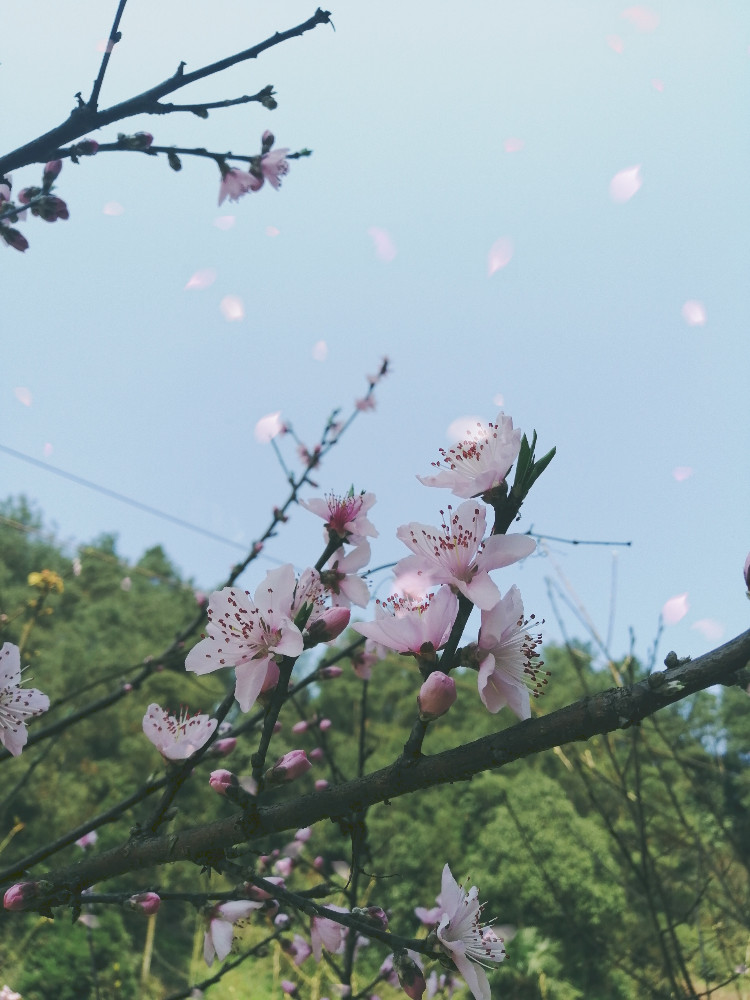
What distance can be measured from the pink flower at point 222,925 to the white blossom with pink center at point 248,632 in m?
0.33

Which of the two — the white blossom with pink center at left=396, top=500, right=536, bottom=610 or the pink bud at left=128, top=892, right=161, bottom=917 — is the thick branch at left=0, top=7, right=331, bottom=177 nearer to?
the white blossom with pink center at left=396, top=500, right=536, bottom=610

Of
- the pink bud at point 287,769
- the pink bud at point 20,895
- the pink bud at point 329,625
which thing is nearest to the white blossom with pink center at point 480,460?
the pink bud at point 329,625

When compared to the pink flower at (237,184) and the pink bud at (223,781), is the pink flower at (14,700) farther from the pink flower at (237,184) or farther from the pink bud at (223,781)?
the pink flower at (237,184)

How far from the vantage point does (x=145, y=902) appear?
2.37 feet

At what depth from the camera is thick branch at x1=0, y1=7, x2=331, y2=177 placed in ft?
2.72

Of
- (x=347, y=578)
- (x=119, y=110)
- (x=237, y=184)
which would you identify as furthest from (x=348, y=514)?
(x=237, y=184)

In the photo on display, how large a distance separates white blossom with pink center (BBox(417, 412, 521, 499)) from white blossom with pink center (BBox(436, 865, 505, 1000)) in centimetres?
34

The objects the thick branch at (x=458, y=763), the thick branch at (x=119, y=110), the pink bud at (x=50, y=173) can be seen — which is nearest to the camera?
the thick branch at (x=458, y=763)

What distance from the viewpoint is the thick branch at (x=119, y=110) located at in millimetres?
828

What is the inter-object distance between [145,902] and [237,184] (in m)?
1.16

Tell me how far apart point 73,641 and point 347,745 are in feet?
12.8

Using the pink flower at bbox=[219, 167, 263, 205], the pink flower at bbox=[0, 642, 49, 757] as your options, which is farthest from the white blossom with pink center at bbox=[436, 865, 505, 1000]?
the pink flower at bbox=[219, 167, 263, 205]

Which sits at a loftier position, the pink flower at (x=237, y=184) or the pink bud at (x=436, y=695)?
the pink flower at (x=237, y=184)

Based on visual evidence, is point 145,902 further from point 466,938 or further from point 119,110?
point 119,110
